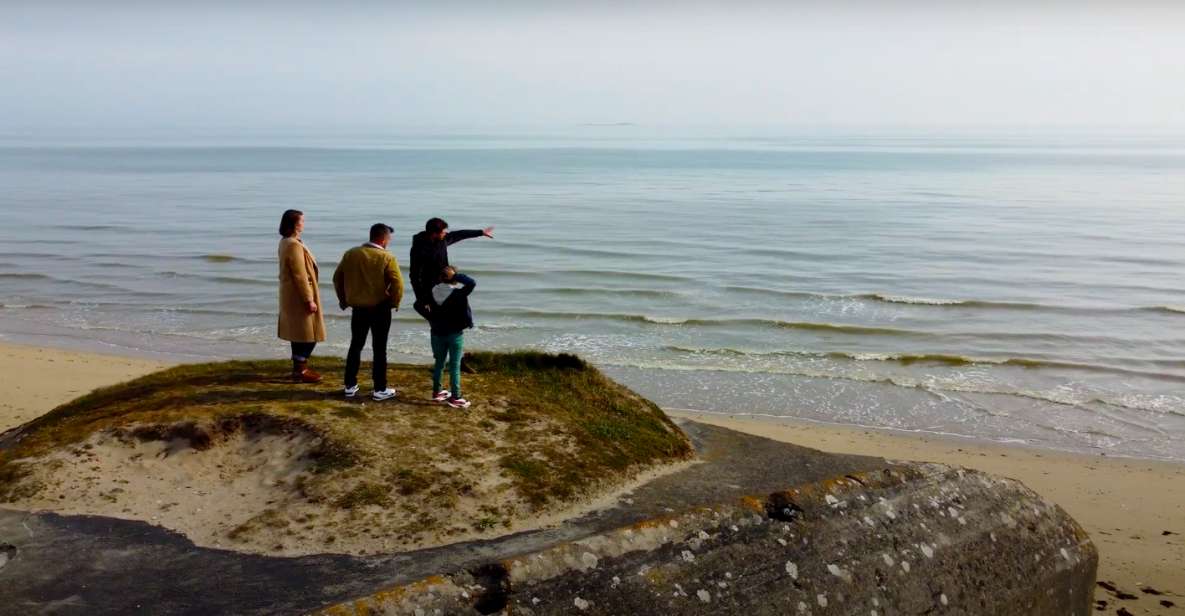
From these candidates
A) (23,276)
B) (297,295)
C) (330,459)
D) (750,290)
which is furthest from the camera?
(23,276)

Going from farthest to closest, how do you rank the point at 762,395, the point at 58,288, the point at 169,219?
the point at 169,219 → the point at 58,288 → the point at 762,395

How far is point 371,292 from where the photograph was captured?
9.36 meters

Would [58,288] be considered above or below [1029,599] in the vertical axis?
below

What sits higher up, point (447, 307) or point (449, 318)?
point (447, 307)

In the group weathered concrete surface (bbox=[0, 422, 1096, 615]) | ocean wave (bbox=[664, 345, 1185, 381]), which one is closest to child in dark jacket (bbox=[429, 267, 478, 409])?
weathered concrete surface (bbox=[0, 422, 1096, 615])

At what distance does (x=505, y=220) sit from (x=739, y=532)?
44895mm

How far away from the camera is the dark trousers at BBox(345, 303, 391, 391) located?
29.8 ft

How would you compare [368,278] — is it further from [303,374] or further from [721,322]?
[721,322]

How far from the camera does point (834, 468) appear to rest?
293 inches

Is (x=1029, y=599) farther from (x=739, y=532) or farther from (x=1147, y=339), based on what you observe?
(x=1147, y=339)

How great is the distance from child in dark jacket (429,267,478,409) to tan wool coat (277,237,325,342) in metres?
1.88

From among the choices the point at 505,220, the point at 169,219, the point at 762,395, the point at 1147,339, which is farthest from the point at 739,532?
the point at 169,219

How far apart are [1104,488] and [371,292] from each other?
9511 millimetres

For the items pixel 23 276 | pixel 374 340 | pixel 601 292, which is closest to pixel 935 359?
pixel 601 292
